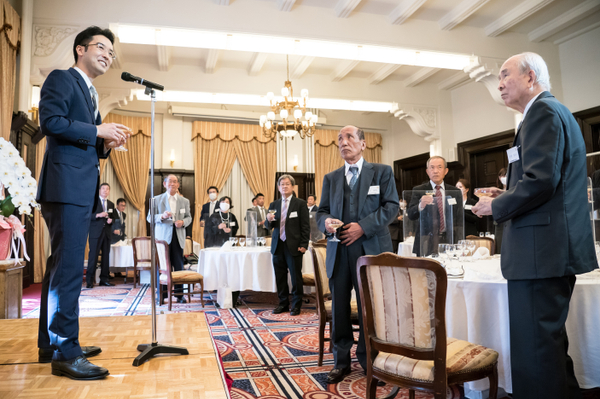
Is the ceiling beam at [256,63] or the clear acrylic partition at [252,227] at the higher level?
the ceiling beam at [256,63]

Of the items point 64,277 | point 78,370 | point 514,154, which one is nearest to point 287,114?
point 514,154

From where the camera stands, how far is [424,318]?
1.73 metres

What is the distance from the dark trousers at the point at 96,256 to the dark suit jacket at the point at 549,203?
6.97 m

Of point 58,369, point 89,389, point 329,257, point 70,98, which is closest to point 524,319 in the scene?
point 329,257

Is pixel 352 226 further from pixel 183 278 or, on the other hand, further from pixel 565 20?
pixel 565 20

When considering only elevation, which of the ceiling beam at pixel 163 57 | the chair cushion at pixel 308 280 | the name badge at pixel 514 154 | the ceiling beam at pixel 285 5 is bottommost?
the chair cushion at pixel 308 280

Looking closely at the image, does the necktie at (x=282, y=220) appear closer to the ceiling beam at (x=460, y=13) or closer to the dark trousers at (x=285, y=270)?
the dark trousers at (x=285, y=270)

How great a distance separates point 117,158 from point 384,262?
31.0 ft

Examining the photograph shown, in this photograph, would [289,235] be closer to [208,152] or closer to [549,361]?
[549,361]

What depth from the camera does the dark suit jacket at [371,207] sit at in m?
2.71

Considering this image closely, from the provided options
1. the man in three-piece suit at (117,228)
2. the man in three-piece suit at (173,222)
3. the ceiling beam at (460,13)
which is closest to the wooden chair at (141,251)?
the man in three-piece suit at (173,222)

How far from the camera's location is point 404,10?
5.99 metres

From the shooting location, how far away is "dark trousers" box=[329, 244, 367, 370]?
2744 mm

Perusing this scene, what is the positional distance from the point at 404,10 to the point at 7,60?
5.12 m
